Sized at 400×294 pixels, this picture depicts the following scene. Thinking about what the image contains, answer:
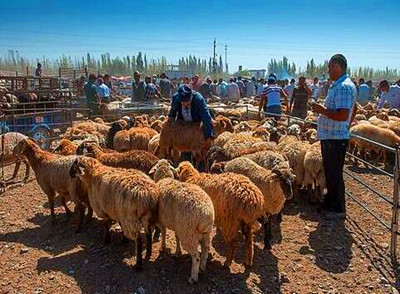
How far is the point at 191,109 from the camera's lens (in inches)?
318

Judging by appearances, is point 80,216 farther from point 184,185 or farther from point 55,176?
point 184,185

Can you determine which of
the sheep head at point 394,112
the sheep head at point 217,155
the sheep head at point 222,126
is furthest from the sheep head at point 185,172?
the sheep head at point 394,112

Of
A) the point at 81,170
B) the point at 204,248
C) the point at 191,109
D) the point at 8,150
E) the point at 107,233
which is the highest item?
the point at 191,109

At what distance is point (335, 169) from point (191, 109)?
3.25 meters

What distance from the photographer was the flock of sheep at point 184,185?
4668mm

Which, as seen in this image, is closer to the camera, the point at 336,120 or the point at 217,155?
the point at 336,120

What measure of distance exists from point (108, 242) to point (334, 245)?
3.29 m

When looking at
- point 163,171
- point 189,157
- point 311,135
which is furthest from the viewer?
point 311,135

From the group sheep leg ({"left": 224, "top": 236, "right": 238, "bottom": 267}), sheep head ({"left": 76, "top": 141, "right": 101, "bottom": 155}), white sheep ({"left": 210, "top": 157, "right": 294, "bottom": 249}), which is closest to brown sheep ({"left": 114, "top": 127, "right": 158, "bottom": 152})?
sheep head ({"left": 76, "top": 141, "right": 101, "bottom": 155})

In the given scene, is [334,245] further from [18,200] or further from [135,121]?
[135,121]

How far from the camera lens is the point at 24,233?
6.17m

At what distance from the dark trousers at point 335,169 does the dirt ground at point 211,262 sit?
A: 361mm

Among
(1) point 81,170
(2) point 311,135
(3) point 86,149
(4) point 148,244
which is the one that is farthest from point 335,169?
(3) point 86,149

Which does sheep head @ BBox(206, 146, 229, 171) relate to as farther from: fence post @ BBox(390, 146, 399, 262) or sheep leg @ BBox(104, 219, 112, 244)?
fence post @ BBox(390, 146, 399, 262)
